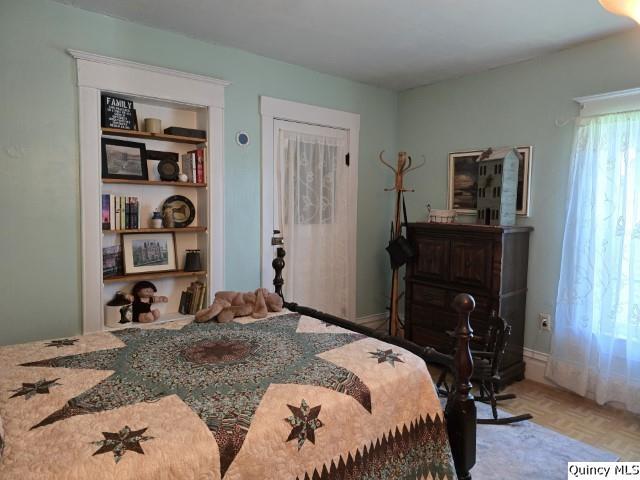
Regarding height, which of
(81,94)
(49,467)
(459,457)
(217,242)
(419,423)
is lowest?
(459,457)

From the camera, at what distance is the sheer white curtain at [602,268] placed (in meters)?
2.91

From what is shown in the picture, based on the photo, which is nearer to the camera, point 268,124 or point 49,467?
point 49,467

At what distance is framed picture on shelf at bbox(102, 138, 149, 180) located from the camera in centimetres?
298

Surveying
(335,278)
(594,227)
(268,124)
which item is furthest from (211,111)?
(594,227)

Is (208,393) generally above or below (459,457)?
above

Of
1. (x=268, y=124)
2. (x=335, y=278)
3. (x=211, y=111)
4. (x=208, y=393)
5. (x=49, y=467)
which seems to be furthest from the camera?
(x=335, y=278)

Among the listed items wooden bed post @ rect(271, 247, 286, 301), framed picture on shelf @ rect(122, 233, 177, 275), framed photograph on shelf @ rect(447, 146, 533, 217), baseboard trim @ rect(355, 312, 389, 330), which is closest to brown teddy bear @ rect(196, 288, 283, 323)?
wooden bed post @ rect(271, 247, 286, 301)

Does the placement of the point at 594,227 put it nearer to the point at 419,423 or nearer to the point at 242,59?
the point at 419,423

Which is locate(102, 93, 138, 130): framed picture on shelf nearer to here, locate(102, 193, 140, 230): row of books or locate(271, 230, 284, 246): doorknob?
locate(102, 193, 140, 230): row of books

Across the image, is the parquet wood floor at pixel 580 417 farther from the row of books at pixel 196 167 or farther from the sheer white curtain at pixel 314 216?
the row of books at pixel 196 167

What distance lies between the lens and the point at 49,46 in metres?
2.62

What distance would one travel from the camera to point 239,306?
249cm

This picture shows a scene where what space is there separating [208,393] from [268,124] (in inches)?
102

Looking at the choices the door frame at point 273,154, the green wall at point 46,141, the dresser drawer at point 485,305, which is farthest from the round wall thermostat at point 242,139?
the dresser drawer at point 485,305
